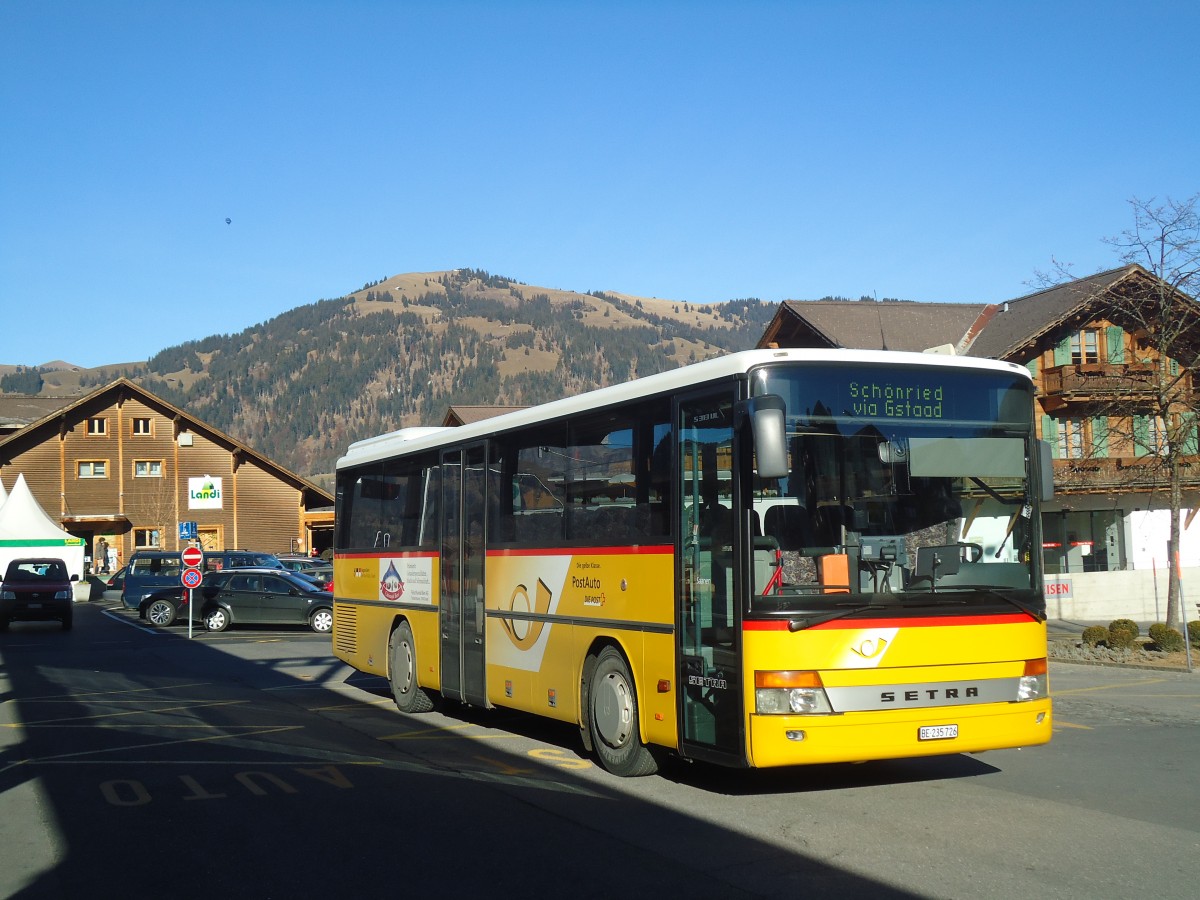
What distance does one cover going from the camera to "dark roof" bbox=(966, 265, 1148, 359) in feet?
130

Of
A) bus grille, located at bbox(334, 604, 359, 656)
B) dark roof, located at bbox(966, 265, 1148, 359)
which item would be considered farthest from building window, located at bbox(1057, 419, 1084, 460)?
bus grille, located at bbox(334, 604, 359, 656)

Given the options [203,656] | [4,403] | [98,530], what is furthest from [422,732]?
[4,403]

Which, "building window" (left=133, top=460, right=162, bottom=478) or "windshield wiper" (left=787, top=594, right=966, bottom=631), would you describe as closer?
"windshield wiper" (left=787, top=594, right=966, bottom=631)

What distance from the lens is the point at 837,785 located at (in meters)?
9.58

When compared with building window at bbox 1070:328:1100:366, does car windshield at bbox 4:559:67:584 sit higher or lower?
lower

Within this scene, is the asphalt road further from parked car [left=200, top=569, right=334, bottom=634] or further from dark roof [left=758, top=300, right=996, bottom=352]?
dark roof [left=758, top=300, right=996, bottom=352]

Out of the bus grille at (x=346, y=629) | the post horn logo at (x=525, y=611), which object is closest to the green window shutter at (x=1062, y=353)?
the bus grille at (x=346, y=629)

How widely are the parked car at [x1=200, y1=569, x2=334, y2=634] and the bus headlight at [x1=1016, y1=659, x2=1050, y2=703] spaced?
25.2 metres

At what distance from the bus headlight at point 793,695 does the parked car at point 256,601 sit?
2519 centimetres

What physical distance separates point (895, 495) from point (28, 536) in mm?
46403

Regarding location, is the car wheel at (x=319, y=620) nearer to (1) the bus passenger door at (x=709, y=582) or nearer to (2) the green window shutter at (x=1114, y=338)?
(1) the bus passenger door at (x=709, y=582)

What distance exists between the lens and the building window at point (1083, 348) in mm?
42562

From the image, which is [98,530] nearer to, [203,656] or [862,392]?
[203,656]

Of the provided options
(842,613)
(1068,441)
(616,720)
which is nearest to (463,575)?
(616,720)
